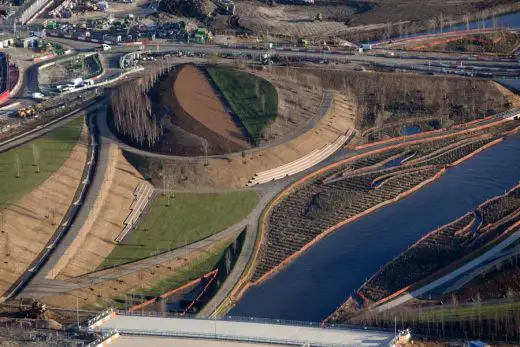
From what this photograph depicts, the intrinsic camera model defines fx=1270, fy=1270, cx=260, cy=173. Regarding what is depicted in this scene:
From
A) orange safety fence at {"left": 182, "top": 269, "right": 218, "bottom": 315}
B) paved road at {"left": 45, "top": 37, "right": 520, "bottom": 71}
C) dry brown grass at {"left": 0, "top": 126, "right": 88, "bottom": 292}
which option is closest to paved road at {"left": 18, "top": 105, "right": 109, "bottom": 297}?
dry brown grass at {"left": 0, "top": 126, "right": 88, "bottom": 292}

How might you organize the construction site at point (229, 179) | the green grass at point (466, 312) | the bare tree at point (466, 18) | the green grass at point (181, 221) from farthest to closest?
1. the bare tree at point (466, 18)
2. the green grass at point (181, 221)
3. the construction site at point (229, 179)
4. the green grass at point (466, 312)

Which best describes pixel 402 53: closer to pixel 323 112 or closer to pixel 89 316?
pixel 323 112

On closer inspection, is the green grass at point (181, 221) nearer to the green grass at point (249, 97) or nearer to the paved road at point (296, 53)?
the green grass at point (249, 97)

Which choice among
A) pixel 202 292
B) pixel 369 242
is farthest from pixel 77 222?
pixel 369 242

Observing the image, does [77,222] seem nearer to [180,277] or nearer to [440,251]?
[180,277]

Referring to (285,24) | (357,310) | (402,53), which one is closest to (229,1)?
(285,24)

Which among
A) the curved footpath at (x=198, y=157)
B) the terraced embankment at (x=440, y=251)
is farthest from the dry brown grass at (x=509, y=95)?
the terraced embankment at (x=440, y=251)
